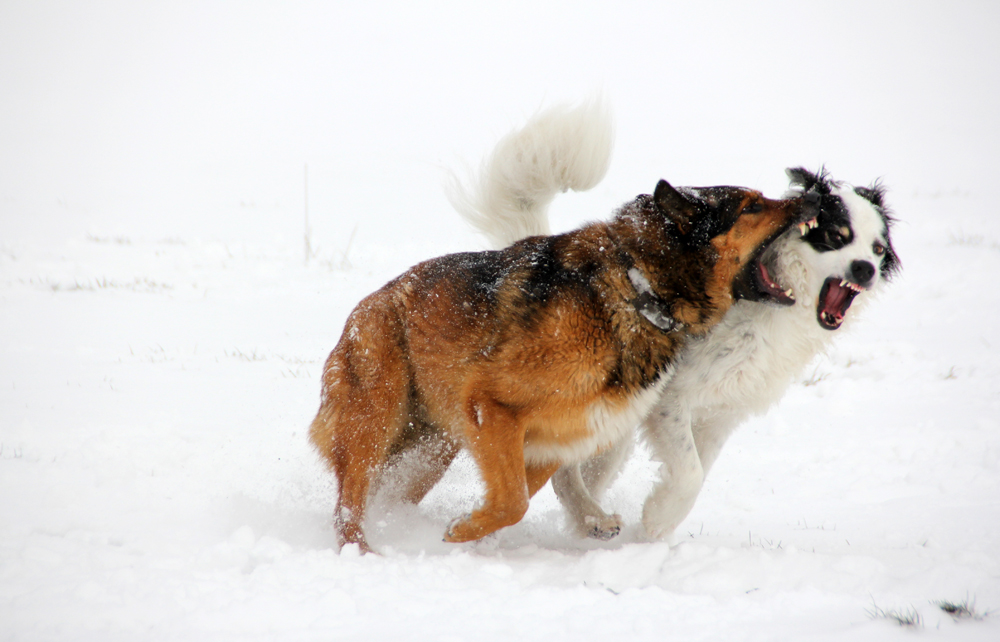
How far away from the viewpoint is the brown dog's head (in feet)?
9.98

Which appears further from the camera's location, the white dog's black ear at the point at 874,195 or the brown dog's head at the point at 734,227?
the white dog's black ear at the point at 874,195

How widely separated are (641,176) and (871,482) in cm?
1531

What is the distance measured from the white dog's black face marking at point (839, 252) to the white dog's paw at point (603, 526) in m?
1.43

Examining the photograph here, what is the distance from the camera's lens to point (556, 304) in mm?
2982

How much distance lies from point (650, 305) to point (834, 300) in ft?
3.11

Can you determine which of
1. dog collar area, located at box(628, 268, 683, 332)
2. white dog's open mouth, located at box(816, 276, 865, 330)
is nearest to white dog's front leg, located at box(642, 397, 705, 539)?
dog collar area, located at box(628, 268, 683, 332)

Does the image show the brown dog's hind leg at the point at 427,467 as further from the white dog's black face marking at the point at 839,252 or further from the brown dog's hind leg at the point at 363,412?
the white dog's black face marking at the point at 839,252

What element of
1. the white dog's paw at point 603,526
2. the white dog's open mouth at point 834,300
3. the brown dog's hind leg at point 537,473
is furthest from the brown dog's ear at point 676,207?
the white dog's paw at point 603,526

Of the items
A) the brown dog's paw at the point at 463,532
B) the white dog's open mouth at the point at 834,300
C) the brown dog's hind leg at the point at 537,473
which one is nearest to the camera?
the brown dog's paw at the point at 463,532

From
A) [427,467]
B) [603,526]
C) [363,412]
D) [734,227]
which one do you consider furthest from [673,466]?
[363,412]

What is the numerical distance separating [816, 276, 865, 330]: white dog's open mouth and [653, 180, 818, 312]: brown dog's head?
21cm

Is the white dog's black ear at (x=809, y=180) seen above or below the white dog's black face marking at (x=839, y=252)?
above

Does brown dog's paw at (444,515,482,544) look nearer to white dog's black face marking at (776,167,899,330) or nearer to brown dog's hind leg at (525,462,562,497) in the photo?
brown dog's hind leg at (525,462,562,497)

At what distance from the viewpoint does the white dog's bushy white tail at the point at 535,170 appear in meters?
4.05
